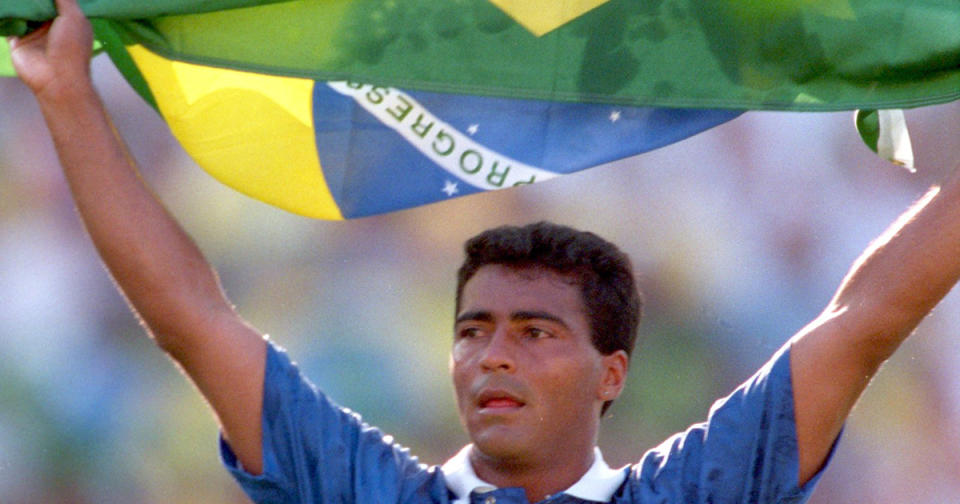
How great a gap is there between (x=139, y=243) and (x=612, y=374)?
889 millimetres

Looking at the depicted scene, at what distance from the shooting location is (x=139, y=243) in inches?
86.3

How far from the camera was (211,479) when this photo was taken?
215 inches

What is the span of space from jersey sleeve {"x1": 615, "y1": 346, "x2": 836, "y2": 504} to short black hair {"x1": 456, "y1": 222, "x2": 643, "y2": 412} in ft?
0.98

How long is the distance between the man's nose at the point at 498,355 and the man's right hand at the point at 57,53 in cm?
77

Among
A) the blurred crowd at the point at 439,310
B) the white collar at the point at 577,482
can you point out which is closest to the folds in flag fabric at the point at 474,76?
the white collar at the point at 577,482

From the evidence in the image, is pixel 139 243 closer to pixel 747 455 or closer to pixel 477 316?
pixel 477 316

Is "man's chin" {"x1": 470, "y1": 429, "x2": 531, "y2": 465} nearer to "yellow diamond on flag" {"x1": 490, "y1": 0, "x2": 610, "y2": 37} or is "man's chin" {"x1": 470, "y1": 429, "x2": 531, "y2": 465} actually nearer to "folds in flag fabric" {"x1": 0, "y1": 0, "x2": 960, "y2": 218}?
"folds in flag fabric" {"x1": 0, "y1": 0, "x2": 960, "y2": 218}

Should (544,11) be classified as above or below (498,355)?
above

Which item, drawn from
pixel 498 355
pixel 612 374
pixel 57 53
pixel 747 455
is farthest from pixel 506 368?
pixel 57 53

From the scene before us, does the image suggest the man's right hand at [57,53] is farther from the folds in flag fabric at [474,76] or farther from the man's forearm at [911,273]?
the man's forearm at [911,273]

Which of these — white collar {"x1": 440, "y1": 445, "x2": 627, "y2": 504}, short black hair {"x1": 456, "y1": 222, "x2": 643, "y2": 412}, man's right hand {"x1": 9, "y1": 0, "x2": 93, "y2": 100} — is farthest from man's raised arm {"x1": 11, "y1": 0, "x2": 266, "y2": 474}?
short black hair {"x1": 456, "y1": 222, "x2": 643, "y2": 412}

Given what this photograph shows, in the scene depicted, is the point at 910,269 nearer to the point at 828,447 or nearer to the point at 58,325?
the point at 828,447

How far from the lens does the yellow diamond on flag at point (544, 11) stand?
240 cm

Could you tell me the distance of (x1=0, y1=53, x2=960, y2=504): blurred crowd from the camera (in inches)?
211
